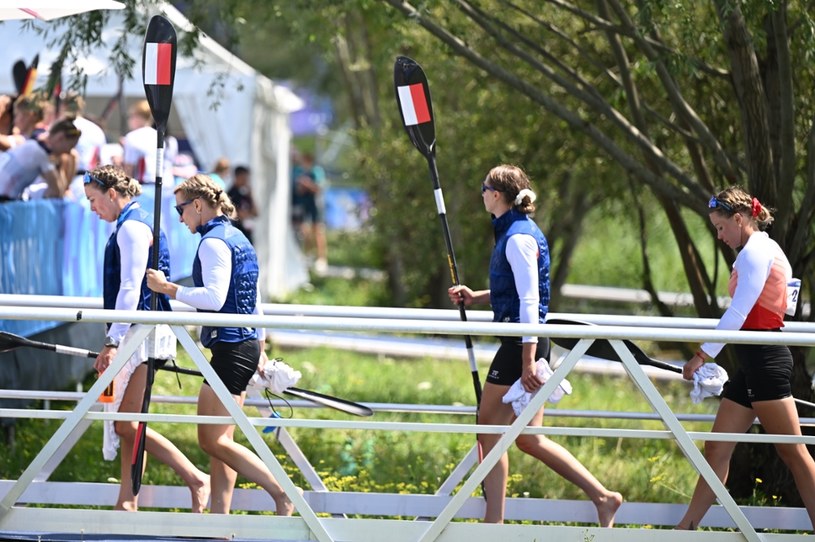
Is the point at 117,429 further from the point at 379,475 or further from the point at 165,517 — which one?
the point at 379,475

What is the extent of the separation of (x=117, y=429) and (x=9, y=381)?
2696mm

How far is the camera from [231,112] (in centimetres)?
1580

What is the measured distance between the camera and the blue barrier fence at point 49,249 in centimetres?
846

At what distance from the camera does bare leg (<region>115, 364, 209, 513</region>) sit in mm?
5926

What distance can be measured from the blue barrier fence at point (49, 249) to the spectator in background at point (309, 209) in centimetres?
1248

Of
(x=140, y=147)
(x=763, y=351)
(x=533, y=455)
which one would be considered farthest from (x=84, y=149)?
(x=763, y=351)

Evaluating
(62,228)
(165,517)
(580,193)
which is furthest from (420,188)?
(165,517)

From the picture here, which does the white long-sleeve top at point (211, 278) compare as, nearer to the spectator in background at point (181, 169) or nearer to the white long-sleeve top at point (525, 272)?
the white long-sleeve top at point (525, 272)

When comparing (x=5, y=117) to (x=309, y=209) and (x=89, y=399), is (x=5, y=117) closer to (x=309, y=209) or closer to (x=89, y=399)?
(x=89, y=399)

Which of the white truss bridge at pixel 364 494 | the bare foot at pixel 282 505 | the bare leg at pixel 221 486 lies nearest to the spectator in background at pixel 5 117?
the white truss bridge at pixel 364 494

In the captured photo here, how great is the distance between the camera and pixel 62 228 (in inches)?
380

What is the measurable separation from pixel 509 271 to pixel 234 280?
4.22ft

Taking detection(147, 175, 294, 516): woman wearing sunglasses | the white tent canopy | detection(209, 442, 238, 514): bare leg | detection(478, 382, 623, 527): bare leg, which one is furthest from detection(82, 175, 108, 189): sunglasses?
the white tent canopy

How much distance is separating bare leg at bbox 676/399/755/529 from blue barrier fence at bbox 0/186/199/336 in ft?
13.5
